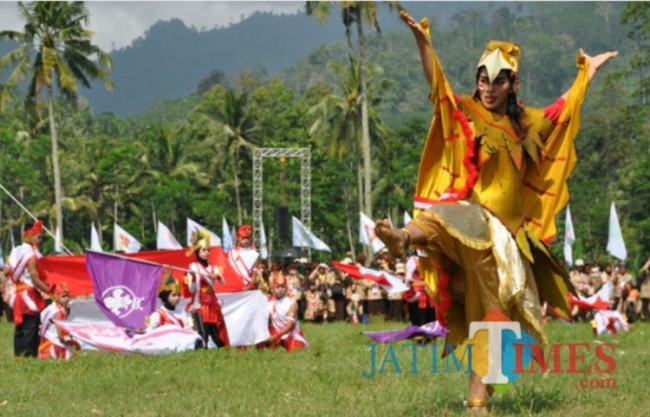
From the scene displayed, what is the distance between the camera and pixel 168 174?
226 feet

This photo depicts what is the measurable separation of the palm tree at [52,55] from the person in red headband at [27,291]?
93.6 feet

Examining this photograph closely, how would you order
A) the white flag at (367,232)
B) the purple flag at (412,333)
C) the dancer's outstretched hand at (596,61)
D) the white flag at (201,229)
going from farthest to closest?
the white flag at (367,232) < the white flag at (201,229) < the purple flag at (412,333) < the dancer's outstretched hand at (596,61)

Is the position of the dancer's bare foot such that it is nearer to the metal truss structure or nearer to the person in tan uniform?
the person in tan uniform

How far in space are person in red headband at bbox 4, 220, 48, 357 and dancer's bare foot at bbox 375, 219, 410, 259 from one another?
7.21m

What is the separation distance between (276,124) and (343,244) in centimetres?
900

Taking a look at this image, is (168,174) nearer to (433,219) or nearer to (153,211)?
(153,211)

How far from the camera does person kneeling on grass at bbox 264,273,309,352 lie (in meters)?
14.5

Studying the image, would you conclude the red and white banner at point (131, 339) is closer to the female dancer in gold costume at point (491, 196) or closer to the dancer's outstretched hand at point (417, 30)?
the female dancer in gold costume at point (491, 196)

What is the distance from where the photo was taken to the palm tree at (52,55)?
4200 cm

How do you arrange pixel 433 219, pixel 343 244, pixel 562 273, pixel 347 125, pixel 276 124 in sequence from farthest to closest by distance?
1. pixel 276 124
2. pixel 343 244
3. pixel 347 125
4. pixel 562 273
5. pixel 433 219

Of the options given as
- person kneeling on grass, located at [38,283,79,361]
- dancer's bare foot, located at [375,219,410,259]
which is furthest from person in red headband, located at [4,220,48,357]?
dancer's bare foot, located at [375,219,410,259]

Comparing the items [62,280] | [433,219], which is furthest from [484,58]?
[62,280]

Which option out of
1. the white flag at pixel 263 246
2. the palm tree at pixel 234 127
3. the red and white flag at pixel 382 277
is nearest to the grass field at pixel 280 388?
the red and white flag at pixel 382 277

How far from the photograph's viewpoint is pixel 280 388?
9.29 metres
